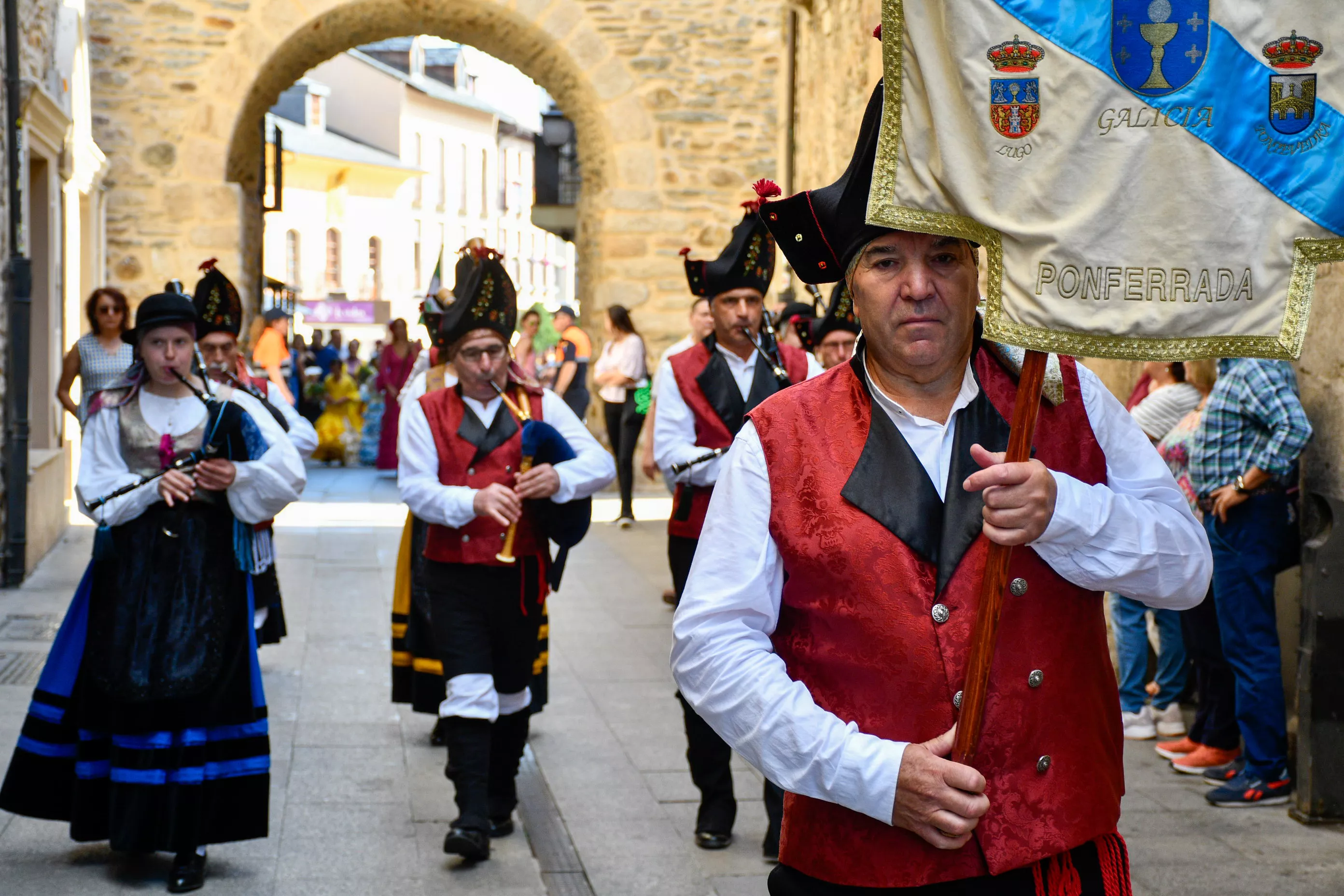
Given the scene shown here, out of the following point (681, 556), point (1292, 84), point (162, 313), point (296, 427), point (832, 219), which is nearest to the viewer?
point (1292, 84)

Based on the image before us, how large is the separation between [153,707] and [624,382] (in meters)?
8.89

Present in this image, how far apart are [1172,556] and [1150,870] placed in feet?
9.53

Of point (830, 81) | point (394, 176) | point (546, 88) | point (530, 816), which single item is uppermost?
point (394, 176)

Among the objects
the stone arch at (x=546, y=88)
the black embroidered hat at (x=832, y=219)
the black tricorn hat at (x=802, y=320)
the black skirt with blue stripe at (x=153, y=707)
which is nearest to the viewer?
the black embroidered hat at (x=832, y=219)

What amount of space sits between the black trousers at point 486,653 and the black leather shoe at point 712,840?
0.68m

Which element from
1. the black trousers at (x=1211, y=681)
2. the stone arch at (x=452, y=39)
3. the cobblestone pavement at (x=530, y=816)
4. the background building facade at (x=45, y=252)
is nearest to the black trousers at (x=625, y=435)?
the stone arch at (x=452, y=39)

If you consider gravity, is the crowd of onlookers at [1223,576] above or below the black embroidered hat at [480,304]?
below

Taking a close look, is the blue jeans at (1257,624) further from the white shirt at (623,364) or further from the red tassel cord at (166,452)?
the white shirt at (623,364)

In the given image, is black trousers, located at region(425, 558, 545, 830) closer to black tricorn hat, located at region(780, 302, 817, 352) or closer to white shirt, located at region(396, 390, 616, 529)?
white shirt, located at region(396, 390, 616, 529)

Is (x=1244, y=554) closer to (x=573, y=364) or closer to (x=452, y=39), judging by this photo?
(x=573, y=364)

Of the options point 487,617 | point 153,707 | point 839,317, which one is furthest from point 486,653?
point 839,317

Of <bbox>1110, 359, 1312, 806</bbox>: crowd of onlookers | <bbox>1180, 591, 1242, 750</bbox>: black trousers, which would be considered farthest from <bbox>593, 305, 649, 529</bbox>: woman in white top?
<bbox>1110, 359, 1312, 806</bbox>: crowd of onlookers

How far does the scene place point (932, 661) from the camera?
2.21 metres

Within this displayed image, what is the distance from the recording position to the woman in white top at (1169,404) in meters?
6.45
